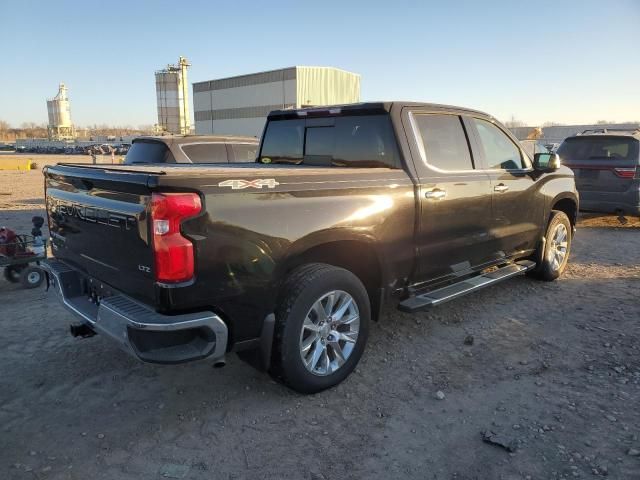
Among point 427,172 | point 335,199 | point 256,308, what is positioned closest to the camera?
point 256,308

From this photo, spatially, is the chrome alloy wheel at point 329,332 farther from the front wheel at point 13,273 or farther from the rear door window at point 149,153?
the rear door window at point 149,153

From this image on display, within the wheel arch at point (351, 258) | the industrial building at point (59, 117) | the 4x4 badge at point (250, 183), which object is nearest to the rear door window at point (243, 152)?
the wheel arch at point (351, 258)

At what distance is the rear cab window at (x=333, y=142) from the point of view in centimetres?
403

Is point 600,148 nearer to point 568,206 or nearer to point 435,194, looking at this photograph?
point 568,206

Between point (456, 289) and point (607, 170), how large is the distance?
6585 mm

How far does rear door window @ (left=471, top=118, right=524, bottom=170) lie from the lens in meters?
4.83

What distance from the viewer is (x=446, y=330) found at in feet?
15.1

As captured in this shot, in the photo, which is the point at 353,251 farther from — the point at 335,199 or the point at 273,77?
the point at 273,77

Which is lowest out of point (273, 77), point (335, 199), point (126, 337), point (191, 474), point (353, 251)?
point (191, 474)

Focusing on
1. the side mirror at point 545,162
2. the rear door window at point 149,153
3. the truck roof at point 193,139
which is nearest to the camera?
the side mirror at point 545,162

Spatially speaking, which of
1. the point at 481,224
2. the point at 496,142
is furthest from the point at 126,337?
the point at 496,142

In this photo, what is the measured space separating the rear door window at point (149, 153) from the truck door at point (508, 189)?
4534 millimetres

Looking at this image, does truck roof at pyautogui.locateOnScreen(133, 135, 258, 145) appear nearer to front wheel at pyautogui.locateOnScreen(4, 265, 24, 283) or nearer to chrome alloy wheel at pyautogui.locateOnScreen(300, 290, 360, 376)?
front wheel at pyautogui.locateOnScreen(4, 265, 24, 283)

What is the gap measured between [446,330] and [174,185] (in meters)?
3.02
